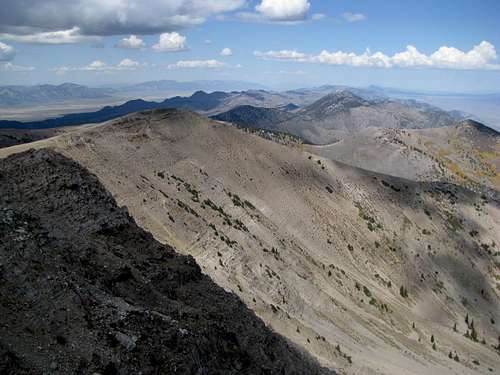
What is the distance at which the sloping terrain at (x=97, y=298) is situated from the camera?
12469mm

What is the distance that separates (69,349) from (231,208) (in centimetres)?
3427

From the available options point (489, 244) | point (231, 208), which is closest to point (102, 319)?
point (231, 208)

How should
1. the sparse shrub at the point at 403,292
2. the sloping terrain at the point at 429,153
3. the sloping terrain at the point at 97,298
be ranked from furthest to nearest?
the sloping terrain at the point at 429,153 → the sparse shrub at the point at 403,292 → the sloping terrain at the point at 97,298

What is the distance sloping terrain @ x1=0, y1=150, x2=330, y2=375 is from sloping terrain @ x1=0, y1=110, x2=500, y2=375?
8.46 meters

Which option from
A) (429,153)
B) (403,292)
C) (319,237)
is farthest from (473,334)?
(429,153)

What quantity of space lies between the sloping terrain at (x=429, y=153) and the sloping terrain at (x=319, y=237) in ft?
227

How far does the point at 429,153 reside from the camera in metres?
165

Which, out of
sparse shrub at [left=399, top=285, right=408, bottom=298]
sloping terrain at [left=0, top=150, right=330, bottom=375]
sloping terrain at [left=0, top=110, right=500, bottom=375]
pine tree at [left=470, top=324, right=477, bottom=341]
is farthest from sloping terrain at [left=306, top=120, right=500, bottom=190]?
sloping terrain at [left=0, top=150, right=330, bottom=375]

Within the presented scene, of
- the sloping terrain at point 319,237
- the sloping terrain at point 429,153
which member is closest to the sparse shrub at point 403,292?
the sloping terrain at point 319,237

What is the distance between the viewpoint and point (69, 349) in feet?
40.3

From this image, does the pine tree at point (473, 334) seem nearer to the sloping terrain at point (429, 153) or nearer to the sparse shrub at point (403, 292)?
the sparse shrub at point (403, 292)

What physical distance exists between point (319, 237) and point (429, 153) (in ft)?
422

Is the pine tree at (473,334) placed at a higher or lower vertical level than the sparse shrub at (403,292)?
lower

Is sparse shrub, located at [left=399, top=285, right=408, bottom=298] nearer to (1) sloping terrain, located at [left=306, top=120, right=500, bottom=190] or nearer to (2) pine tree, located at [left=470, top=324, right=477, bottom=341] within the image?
(2) pine tree, located at [left=470, top=324, right=477, bottom=341]
